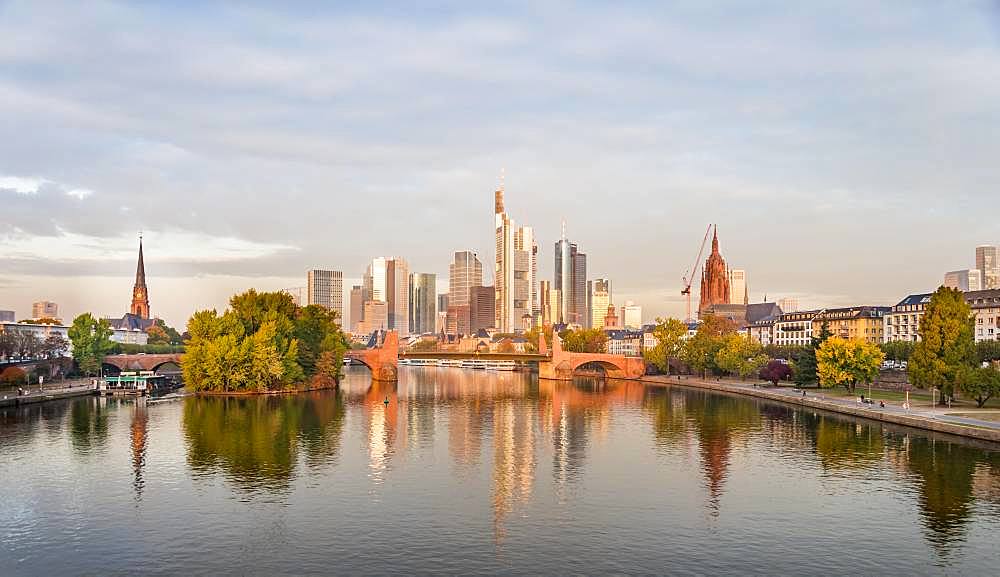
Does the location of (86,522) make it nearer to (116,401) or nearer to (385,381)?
(116,401)

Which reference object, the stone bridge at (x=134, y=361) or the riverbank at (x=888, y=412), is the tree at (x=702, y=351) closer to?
the riverbank at (x=888, y=412)

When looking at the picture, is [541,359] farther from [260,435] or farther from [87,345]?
[260,435]

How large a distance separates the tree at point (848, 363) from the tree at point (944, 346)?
55.1 ft

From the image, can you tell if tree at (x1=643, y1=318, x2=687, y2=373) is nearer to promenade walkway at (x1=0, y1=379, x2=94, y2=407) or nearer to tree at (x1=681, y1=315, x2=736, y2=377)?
tree at (x1=681, y1=315, x2=736, y2=377)

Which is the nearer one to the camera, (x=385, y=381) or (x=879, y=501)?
(x=879, y=501)

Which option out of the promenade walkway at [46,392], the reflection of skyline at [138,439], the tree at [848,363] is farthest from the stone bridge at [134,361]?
the tree at [848,363]

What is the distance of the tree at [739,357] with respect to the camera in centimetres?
15362

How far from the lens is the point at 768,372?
146 meters

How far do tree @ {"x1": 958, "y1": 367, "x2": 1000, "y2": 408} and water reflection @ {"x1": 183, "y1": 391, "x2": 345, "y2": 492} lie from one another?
214 ft

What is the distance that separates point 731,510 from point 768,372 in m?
103

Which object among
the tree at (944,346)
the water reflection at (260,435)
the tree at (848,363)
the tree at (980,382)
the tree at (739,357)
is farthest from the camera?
the tree at (739,357)

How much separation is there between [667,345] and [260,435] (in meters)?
121

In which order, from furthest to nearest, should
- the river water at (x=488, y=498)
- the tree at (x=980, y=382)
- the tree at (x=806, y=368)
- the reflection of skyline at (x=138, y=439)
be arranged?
1. the tree at (x=806, y=368)
2. the tree at (x=980, y=382)
3. the reflection of skyline at (x=138, y=439)
4. the river water at (x=488, y=498)

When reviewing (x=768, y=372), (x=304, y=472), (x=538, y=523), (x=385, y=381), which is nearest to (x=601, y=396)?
(x=768, y=372)
